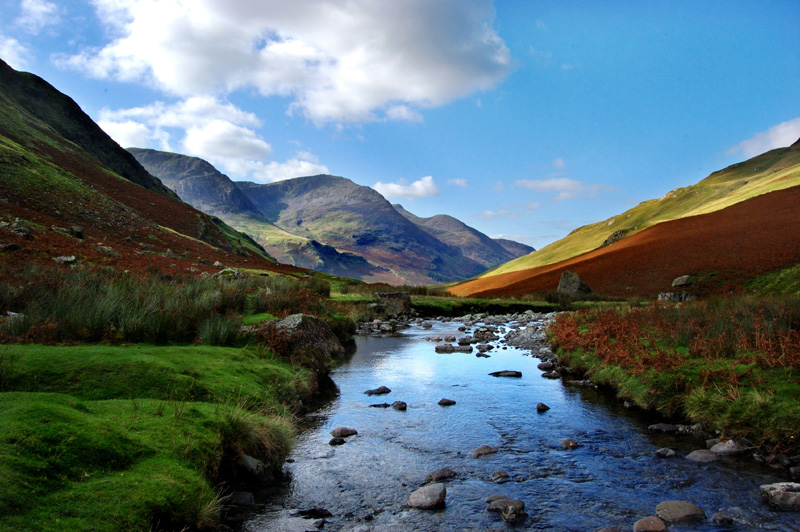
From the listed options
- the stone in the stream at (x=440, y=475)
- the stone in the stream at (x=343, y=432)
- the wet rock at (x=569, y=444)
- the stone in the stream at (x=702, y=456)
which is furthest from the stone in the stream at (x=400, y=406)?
the stone in the stream at (x=702, y=456)

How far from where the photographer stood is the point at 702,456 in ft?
30.8

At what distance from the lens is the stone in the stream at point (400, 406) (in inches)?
523

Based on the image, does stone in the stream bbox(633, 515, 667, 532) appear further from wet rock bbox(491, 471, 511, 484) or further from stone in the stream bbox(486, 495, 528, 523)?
wet rock bbox(491, 471, 511, 484)

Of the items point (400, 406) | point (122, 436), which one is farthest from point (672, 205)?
point (122, 436)

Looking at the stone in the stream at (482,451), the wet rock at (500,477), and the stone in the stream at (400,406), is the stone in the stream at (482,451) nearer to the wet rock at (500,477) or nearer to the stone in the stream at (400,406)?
the wet rock at (500,477)

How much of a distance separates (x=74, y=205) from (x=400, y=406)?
48645mm

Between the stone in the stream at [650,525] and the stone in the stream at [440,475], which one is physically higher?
the stone in the stream at [650,525]

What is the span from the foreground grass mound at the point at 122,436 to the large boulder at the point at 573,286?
52.6m

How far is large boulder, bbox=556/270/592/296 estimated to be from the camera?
5725cm

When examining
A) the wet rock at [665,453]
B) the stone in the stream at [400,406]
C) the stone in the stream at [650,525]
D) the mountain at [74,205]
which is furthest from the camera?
the mountain at [74,205]

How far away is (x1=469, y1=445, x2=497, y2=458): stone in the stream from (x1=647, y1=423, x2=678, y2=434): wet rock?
14.6ft

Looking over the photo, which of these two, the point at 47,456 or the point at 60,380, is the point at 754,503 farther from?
the point at 60,380

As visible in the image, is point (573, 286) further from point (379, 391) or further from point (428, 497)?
point (428, 497)

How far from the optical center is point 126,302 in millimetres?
14562
